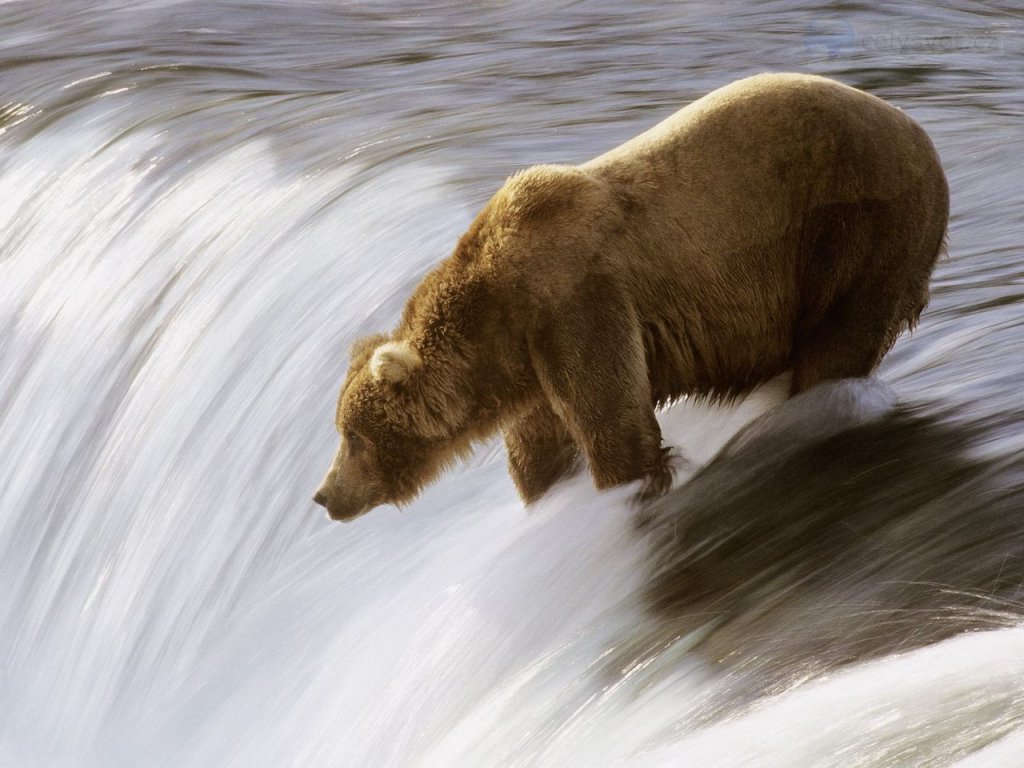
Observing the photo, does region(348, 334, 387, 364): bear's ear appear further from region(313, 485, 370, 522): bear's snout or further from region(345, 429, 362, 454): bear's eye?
region(313, 485, 370, 522): bear's snout

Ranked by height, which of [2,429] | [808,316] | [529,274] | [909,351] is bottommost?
[2,429]

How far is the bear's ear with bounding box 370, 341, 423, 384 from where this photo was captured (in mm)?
2756

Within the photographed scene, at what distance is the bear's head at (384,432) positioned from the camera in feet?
9.12

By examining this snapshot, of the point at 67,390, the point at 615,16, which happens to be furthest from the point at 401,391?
the point at 615,16

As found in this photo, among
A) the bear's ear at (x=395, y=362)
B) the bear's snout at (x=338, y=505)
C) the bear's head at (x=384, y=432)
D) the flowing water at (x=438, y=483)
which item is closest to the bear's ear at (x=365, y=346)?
the bear's head at (x=384, y=432)

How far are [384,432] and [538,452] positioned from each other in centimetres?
37

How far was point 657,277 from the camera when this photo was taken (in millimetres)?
2746

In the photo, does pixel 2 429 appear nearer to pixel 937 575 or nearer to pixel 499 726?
pixel 499 726

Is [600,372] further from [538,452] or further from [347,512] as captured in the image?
[347,512]

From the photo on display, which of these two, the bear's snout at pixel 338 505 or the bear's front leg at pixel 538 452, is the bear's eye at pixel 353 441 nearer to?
the bear's snout at pixel 338 505

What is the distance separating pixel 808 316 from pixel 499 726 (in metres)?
0.97

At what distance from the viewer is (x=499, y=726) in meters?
2.71

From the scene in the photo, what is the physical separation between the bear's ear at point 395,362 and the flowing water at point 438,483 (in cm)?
44

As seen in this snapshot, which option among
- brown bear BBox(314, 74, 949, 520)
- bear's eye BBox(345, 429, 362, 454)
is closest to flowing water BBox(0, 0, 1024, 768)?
brown bear BBox(314, 74, 949, 520)
